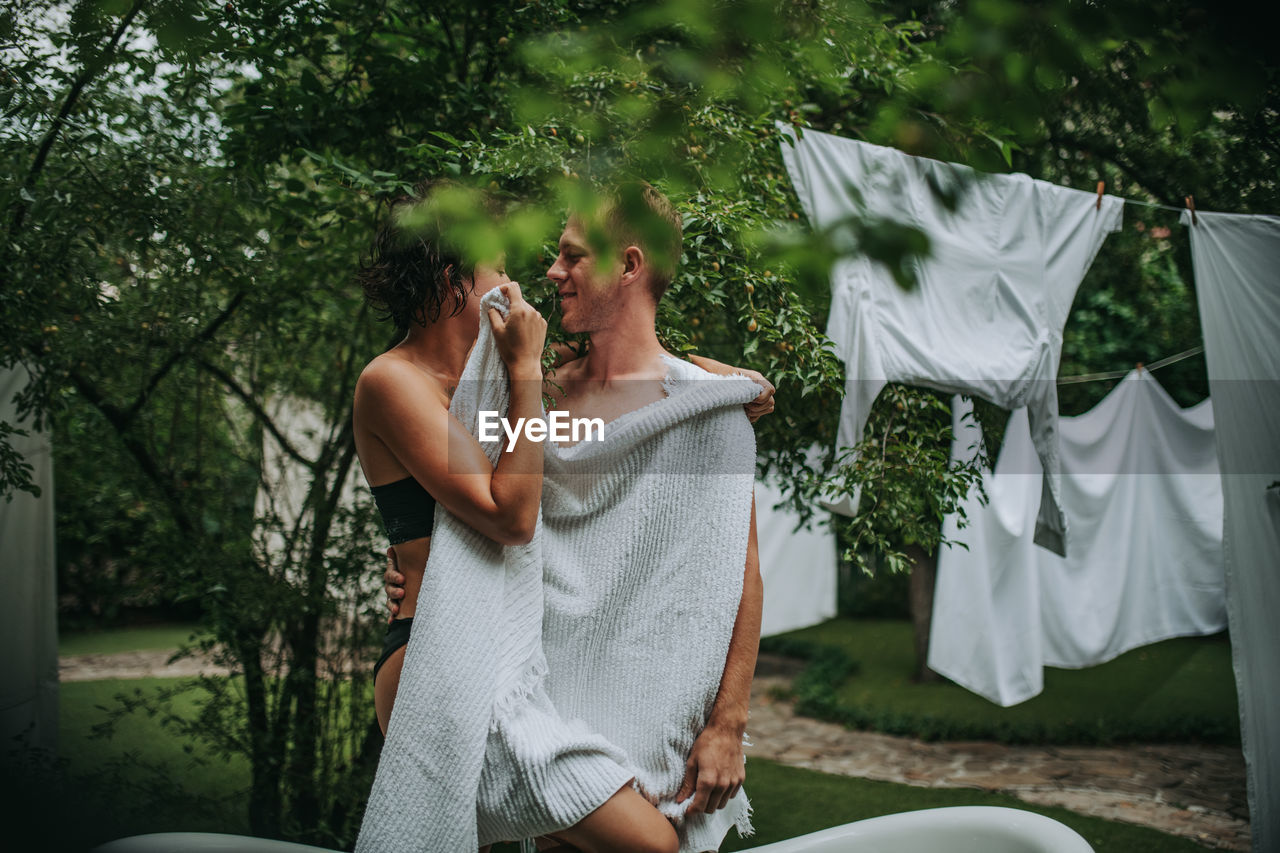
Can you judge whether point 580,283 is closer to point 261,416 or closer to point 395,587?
point 395,587

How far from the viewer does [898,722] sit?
517 cm

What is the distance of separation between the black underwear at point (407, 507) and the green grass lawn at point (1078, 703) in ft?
14.2

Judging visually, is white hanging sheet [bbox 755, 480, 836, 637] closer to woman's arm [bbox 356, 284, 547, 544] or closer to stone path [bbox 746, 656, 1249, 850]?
stone path [bbox 746, 656, 1249, 850]

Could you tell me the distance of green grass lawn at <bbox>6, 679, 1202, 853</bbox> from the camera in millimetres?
2914

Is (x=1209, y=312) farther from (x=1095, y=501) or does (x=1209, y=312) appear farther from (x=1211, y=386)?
(x=1095, y=501)

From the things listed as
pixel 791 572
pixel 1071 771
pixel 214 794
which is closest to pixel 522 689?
pixel 214 794

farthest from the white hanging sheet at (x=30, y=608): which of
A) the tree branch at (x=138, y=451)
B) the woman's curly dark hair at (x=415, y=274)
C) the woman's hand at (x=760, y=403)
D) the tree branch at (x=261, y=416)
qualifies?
the woman's hand at (x=760, y=403)

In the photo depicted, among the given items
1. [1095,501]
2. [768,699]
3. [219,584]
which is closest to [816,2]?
[219,584]

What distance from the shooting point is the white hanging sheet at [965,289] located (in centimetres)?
244

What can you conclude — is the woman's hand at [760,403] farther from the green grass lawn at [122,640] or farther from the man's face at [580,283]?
the green grass lawn at [122,640]

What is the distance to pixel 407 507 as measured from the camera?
59.6 inches

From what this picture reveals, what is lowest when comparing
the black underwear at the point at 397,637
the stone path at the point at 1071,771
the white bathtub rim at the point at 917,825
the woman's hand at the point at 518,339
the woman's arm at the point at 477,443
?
the stone path at the point at 1071,771

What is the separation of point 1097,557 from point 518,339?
3.40m

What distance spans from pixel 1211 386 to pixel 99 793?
12.4ft
